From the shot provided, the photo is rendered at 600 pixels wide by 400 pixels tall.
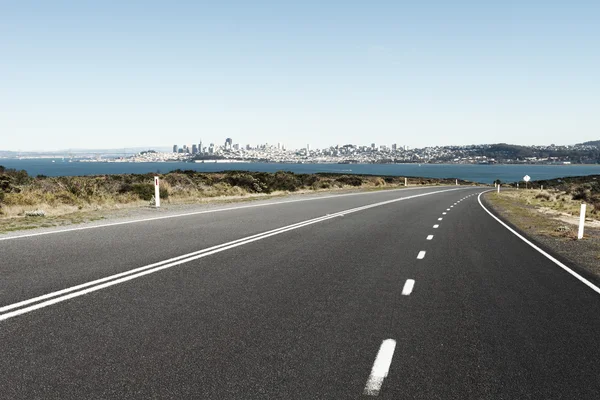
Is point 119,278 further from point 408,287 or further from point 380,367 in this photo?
point 380,367

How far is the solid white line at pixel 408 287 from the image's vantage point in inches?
304

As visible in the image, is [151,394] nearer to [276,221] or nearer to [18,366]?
[18,366]

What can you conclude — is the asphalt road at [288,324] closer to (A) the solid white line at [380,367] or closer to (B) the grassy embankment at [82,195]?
(A) the solid white line at [380,367]

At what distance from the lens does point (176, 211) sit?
21.6 meters

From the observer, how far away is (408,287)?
813 cm

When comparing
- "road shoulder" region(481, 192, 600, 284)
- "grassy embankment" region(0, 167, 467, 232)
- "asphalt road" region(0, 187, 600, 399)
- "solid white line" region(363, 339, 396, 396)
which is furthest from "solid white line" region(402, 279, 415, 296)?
"grassy embankment" region(0, 167, 467, 232)

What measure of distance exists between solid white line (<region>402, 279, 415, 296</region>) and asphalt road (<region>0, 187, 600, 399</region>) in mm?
31

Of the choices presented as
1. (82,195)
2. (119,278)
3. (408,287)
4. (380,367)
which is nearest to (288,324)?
(380,367)

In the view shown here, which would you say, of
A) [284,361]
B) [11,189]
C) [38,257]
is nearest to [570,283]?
[284,361]

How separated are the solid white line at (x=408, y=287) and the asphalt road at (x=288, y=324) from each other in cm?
3

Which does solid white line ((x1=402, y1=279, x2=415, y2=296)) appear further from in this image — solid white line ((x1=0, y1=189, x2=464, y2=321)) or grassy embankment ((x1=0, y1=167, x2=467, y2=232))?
grassy embankment ((x1=0, y1=167, x2=467, y2=232))

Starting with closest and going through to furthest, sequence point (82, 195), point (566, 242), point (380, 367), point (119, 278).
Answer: point (380, 367), point (119, 278), point (566, 242), point (82, 195)

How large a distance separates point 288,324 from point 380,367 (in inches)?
58.5

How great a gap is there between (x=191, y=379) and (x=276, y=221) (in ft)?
46.0
